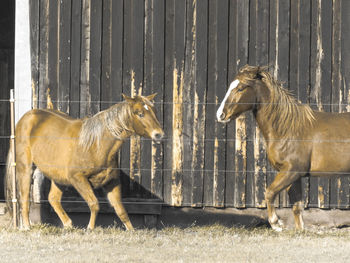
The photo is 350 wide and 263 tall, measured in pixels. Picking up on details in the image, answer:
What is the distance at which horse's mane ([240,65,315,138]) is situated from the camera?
9414 mm

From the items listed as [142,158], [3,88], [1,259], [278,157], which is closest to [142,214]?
[142,158]

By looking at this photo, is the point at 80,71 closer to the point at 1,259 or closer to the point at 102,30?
the point at 102,30

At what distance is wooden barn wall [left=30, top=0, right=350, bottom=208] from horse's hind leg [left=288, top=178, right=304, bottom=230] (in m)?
0.77

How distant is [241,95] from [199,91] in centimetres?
125

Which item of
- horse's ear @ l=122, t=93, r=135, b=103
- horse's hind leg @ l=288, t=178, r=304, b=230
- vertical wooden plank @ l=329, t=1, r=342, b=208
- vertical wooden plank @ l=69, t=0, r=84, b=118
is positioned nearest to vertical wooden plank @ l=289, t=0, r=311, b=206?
vertical wooden plank @ l=329, t=1, r=342, b=208

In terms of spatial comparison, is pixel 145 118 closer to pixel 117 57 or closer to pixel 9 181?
pixel 117 57

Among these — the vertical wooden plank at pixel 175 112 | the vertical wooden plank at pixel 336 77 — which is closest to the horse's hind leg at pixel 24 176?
the vertical wooden plank at pixel 175 112

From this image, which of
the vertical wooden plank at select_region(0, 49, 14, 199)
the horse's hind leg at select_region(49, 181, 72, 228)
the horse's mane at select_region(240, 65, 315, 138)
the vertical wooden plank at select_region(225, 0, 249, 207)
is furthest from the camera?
the vertical wooden plank at select_region(0, 49, 14, 199)

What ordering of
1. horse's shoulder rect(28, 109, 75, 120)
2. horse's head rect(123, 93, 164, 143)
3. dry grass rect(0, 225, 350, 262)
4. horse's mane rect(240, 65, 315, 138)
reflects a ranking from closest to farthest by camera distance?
dry grass rect(0, 225, 350, 262) → horse's head rect(123, 93, 164, 143) → horse's mane rect(240, 65, 315, 138) → horse's shoulder rect(28, 109, 75, 120)

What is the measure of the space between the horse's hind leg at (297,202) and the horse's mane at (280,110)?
0.67m

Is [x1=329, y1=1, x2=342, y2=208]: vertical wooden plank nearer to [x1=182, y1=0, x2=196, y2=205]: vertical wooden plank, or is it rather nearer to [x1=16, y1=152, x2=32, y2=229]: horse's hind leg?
[x1=182, y1=0, x2=196, y2=205]: vertical wooden plank

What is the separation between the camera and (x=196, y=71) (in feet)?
34.4

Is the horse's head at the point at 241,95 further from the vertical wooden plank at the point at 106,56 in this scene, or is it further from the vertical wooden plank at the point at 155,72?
the vertical wooden plank at the point at 106,56

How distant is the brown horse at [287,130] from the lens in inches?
368
